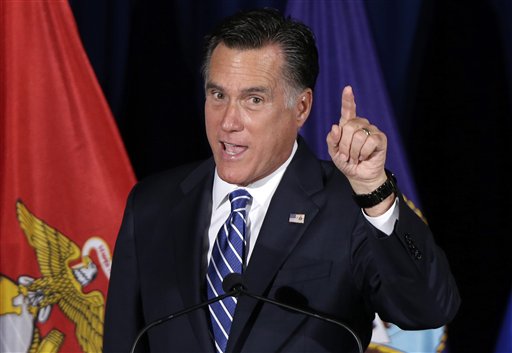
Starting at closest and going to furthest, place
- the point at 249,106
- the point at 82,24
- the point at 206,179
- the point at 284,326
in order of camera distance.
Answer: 1. the point at 284,326
2. the point at 249,106
3. the point at 206,179
4. the point at 82,24

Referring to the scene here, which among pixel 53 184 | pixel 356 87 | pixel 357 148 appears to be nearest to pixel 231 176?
pixel 357 148

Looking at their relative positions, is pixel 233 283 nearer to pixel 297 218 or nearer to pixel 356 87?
pixel 297 218

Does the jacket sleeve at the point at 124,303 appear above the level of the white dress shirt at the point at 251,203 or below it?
below

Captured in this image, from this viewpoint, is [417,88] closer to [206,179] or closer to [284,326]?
[206,179]

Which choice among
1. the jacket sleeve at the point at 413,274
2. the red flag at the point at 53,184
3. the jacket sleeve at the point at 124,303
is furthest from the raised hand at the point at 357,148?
the red flag at the point at 53,184

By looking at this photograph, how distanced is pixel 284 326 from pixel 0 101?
1.53 m

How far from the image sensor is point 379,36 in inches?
120

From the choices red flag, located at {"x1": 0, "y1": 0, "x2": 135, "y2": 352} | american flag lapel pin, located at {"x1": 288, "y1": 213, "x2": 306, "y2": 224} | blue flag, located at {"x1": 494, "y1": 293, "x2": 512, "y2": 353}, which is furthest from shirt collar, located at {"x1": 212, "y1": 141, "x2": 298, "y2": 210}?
blue flag, located at {"x1": 494, "y1": 293, "x2": 512, "y2": 353}

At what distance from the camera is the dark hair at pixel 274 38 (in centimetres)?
213

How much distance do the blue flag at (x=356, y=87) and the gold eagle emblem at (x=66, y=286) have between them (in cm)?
91

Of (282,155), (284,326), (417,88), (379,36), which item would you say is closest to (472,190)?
(417,88)

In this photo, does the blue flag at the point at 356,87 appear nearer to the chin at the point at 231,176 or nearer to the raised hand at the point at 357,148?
the chin at the point at 231,176

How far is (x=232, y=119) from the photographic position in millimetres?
2078

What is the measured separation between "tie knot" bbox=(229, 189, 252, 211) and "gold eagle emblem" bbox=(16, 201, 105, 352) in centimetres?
110
